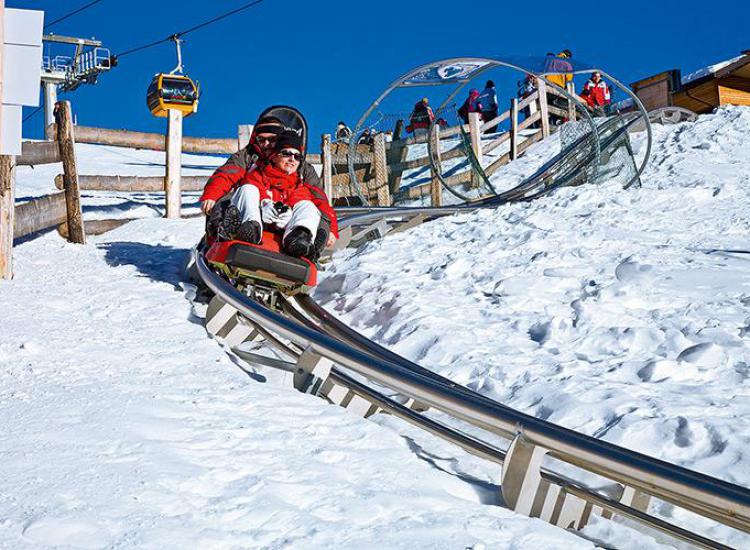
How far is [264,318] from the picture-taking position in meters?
3.66

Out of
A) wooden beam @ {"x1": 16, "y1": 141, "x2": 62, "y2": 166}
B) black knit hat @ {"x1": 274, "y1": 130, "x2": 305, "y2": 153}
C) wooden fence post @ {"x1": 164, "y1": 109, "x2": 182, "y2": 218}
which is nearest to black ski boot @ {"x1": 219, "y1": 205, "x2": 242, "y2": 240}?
black knit hat @ {"x1": 274, "y1": 130, "x2": 305, "y2": 153}

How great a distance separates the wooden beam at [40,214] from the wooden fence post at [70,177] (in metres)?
0.07


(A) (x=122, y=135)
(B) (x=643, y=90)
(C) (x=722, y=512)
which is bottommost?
(C) (x=722, y=512)

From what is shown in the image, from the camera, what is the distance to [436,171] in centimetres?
1062

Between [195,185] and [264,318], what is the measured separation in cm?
781

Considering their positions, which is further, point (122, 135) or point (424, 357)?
point (122, 135)

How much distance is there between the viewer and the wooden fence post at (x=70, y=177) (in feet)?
25.6

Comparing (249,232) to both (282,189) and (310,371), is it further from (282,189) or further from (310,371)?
(310,371)

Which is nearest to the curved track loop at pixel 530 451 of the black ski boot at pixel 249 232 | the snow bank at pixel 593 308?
the snow bank at pixel 593 308

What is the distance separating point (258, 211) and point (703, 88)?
41.4 ft

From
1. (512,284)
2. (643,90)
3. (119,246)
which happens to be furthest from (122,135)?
(643,90)

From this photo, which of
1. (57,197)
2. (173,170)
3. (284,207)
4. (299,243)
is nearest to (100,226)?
(173,170)

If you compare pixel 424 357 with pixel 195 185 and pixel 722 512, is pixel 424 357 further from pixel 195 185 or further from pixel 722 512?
pixel 195 185

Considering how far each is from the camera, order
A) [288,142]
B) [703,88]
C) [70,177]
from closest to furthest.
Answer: [288,142] < [70,177] < [703,88]
